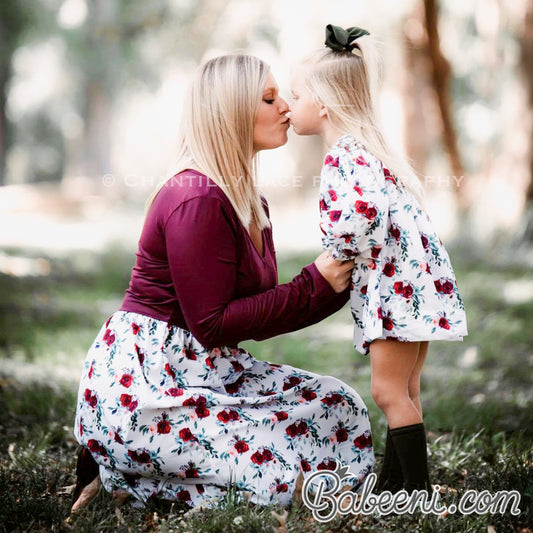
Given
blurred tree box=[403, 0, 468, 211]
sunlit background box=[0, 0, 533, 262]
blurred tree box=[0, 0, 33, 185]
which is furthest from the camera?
blurred tree box=[0, 0, 33, 185]

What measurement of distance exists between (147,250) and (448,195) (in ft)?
26.8

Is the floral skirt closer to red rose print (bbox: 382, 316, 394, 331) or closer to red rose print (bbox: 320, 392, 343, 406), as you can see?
red rose print (bbox: 320, 392, 343, 406)

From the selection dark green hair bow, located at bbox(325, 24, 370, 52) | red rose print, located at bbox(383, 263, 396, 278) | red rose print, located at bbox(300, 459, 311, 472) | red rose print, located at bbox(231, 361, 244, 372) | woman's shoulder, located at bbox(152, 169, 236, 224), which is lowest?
red rose print, located at bbox(300, 459, 311, 472)

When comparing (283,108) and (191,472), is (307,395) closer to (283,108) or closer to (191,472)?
(191,472)

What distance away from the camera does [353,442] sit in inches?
115

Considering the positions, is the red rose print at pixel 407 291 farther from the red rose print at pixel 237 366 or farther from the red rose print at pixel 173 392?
the red rose print at pixel 173 392

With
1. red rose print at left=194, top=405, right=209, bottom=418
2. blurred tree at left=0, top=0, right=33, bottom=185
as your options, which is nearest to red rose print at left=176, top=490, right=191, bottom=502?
red rose print at left=194, top=405, right=209, bottom=418

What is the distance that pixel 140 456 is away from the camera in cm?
260

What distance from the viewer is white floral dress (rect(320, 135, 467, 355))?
2.56 meters

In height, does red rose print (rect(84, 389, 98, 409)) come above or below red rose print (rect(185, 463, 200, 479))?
above

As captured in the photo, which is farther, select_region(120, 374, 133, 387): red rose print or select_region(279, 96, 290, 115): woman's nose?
select_region(279, 96, 290, 115): woman's nose

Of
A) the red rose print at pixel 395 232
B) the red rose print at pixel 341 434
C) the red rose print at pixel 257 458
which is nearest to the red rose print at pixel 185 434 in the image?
the red rose print at pixel 257 458

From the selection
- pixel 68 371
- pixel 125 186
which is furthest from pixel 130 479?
pixel 125 186

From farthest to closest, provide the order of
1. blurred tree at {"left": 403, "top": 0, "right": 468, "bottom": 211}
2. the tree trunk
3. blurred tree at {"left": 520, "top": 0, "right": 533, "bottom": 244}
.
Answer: blurred tree at {"left": 403, "top": 0, "right": 468, "bottom": 211}, the tree trunk, blurred tree at {"left": 520, "top": 0, "right": 533, "bottom": 244}
